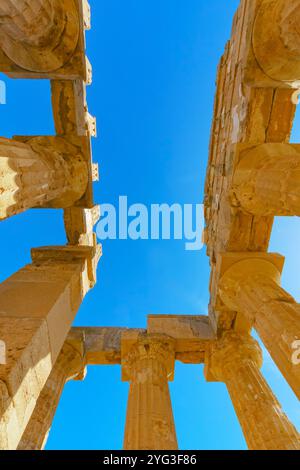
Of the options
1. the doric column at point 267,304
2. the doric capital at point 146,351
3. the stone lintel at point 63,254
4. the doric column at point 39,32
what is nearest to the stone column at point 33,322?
the stone lintel at point 63,254

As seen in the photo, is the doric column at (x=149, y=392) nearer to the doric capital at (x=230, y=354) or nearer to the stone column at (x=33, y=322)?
the doric capital at (x=230, y=354)

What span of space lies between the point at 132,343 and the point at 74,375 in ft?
7.88

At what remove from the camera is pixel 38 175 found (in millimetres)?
5465

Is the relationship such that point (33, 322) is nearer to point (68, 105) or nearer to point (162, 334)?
point (162, 334)

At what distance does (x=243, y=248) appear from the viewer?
308 inches

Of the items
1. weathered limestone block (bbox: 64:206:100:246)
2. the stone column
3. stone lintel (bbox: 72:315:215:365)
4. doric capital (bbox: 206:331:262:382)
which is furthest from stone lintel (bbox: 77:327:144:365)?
weathered limestone block (bbox: 64:206:100:246)

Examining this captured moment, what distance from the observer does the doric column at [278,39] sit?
551 cm

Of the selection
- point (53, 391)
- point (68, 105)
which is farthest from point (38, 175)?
point (53, 391)

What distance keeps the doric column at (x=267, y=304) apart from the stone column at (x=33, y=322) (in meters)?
4.38

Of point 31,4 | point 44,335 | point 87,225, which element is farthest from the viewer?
point 87,225

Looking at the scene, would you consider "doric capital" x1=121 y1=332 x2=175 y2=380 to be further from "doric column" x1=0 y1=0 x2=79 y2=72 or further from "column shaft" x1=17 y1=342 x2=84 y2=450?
"doric column" x1=0 y1=0 x2=79 y2=72

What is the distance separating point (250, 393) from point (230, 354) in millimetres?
1424
